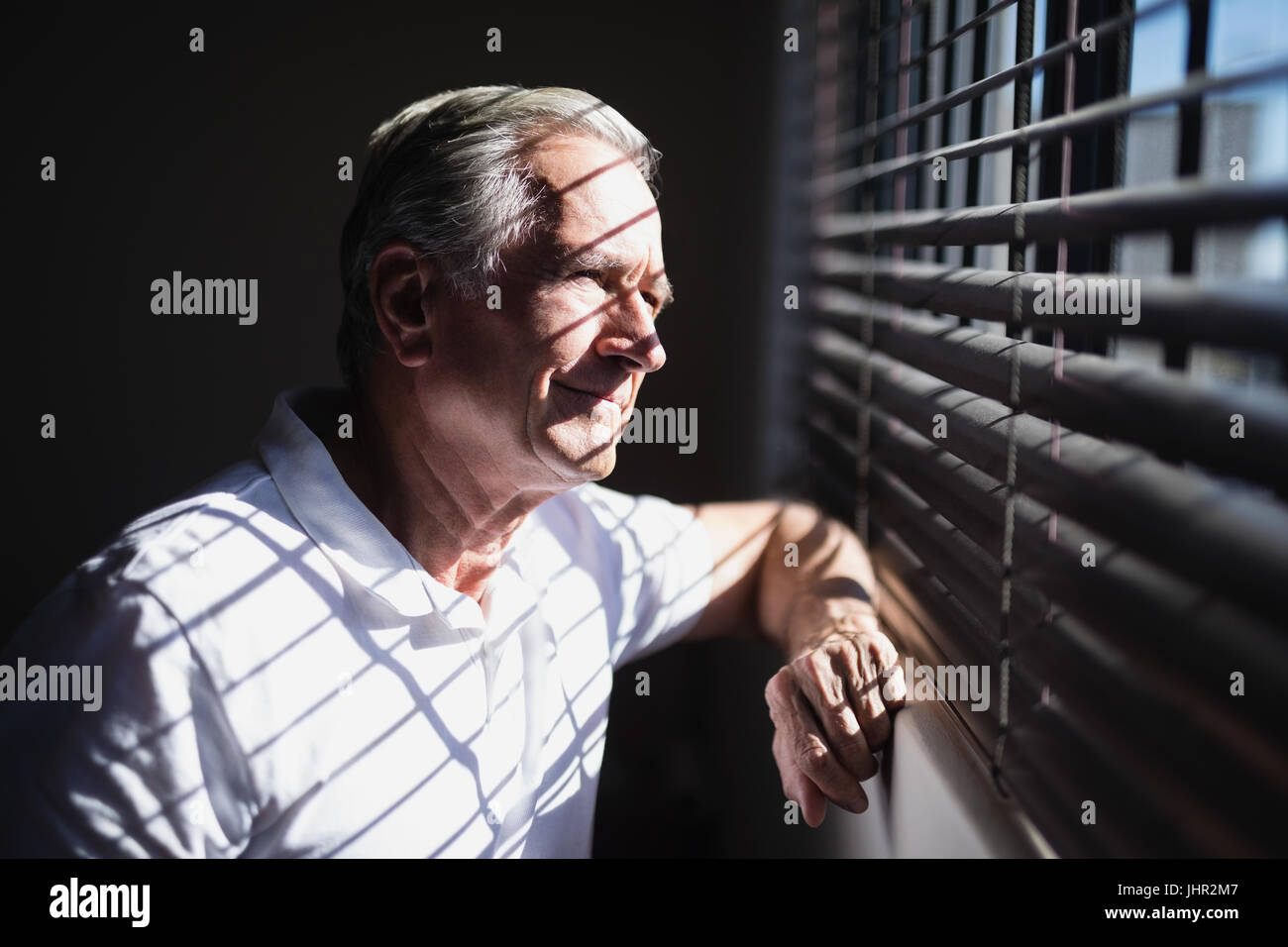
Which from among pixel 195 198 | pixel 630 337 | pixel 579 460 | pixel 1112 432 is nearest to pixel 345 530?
pixel 579 460

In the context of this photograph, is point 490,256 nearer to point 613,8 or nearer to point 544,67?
point 544,67

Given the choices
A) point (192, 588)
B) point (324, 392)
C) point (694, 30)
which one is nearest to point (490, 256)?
point (324, 392)

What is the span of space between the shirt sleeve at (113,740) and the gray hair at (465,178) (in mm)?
457

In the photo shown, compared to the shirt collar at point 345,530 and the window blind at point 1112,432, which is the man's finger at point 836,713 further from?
the shirt collar at point 345,530

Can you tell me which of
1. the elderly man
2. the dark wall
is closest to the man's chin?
the elderly man

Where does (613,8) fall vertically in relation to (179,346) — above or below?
above

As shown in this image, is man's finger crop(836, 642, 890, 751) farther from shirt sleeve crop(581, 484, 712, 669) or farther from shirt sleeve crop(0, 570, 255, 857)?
shirt sleeve crop(0, 570, 255, 857)

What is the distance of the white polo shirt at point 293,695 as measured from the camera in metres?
0.87

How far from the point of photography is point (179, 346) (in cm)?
163

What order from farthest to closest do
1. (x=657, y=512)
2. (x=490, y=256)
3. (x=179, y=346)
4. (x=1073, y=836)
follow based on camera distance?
(x=179, y=346), (x=657, y=512), (x=490, y=256), (x=1073, y=836)

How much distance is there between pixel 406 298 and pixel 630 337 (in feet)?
0.90
